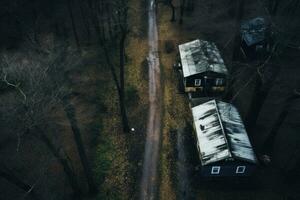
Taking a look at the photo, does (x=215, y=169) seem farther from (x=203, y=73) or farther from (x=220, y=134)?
(x=203, y=73)

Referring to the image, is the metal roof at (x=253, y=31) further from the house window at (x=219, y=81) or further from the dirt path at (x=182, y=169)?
the dirt path at (x=182, y=169)

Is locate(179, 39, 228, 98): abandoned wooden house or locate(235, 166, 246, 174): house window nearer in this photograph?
locate(235, 166, 246, 174): house window

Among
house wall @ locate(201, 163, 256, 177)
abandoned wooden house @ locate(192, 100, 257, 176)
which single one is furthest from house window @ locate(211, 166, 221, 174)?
house wall @ locate(201, 163, 256, 177)

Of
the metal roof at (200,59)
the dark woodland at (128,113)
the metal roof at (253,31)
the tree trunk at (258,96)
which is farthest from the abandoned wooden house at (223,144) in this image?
the metal roof at (253,31)

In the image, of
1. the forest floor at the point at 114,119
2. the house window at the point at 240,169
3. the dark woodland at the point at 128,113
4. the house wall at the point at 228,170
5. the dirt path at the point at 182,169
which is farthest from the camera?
the forest floor at the point at 114,119

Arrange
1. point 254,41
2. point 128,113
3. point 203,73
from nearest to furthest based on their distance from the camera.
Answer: point 128,113, point 203,73, point 254,41

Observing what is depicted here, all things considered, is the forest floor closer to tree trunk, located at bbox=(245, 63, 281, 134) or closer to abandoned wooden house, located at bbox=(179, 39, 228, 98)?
abandoned wooden house, located at bbox=(179, 39, 228, 98)

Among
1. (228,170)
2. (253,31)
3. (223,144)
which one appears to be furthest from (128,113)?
(253,31)
